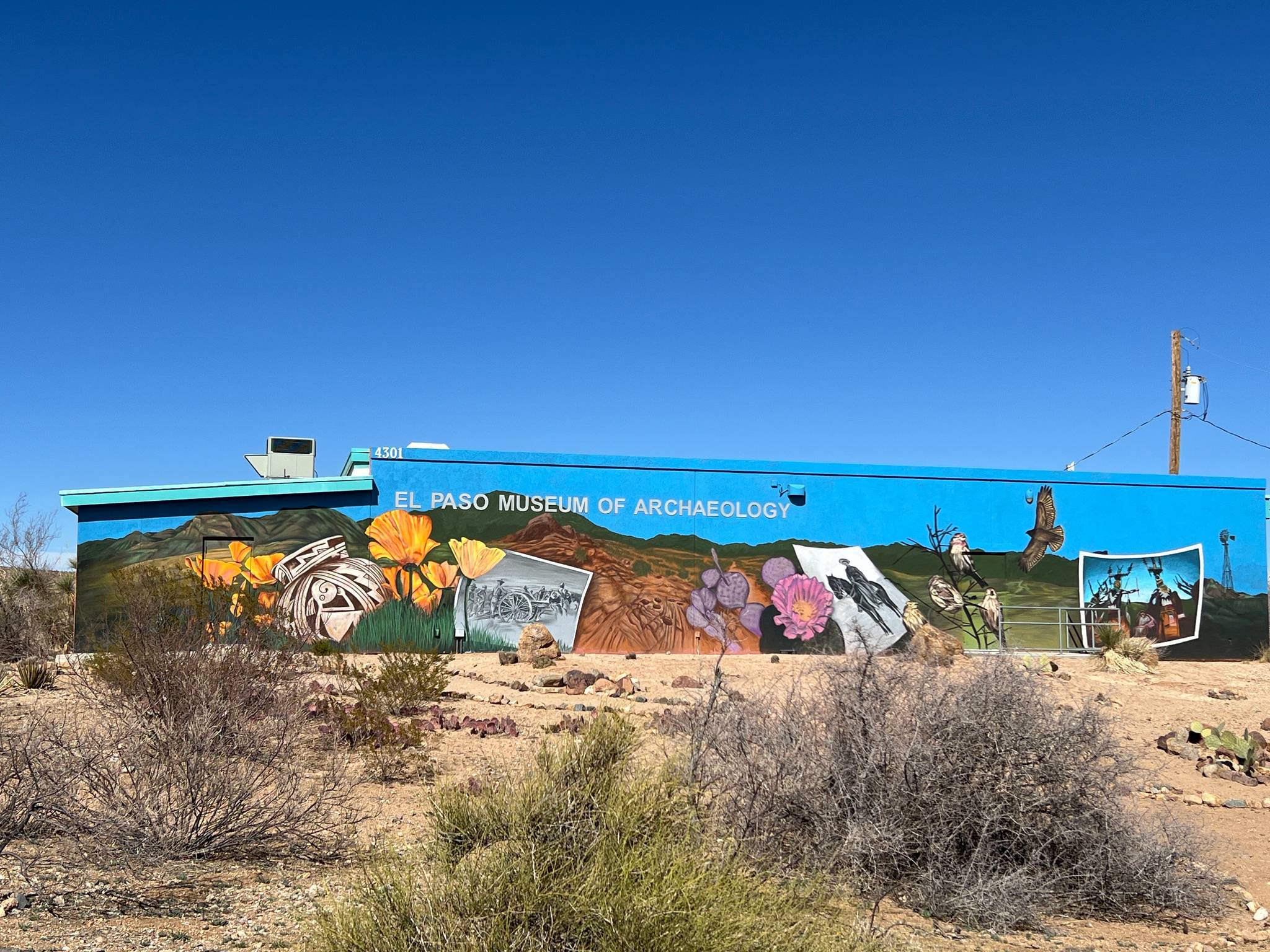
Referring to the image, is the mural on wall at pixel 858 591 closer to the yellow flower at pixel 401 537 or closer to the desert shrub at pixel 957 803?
the yellow flower at pixel 401 537

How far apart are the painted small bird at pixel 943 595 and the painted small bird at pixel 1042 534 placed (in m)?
1.80

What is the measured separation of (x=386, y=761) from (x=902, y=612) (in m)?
17.1

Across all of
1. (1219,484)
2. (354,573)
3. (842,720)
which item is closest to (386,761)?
(842,720)

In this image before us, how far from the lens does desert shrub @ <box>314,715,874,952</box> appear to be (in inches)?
139

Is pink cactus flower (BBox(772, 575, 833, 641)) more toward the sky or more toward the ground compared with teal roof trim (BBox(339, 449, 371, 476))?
more toward the ground

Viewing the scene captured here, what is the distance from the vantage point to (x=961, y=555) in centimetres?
2356

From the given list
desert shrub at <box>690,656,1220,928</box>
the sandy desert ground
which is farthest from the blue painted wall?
desert shrub at <box>690,656,1220,928</box>

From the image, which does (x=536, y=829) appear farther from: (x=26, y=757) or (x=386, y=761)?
(x=386, y=761)

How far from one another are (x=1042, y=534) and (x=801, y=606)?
255 inches

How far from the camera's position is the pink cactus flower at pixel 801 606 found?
2245 centimetres

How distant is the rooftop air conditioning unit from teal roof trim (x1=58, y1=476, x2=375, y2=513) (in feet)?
11.1

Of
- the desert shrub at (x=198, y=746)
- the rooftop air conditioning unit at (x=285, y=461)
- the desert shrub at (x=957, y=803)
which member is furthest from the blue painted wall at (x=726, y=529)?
the desert shrub at (x=957, y=803)

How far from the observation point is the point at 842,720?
577cm

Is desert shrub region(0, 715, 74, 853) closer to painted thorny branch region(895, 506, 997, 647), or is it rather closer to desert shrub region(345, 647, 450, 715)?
desert shrub region(345, 647, 450, 715)
